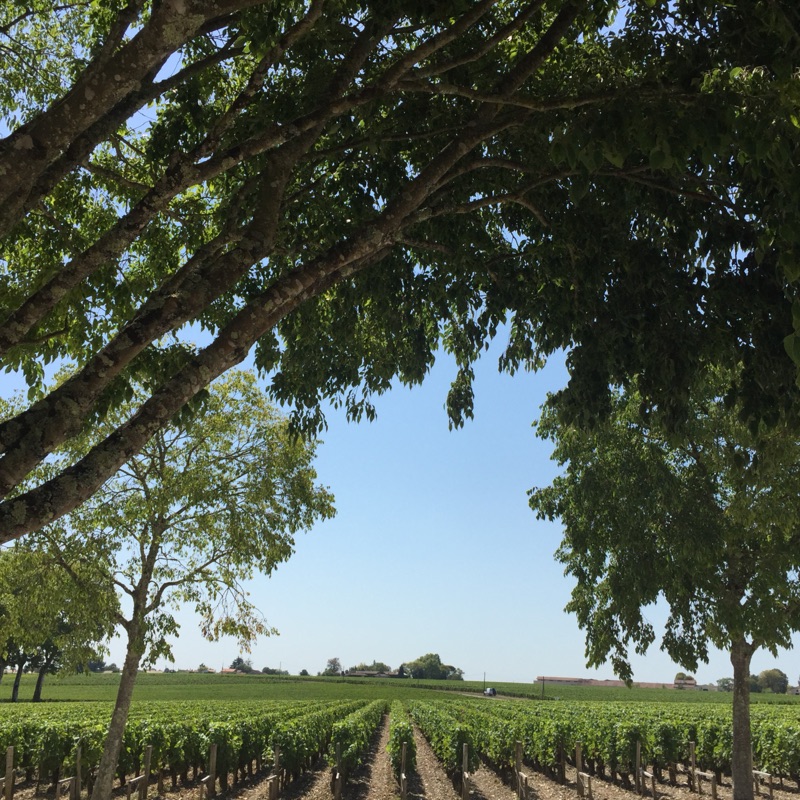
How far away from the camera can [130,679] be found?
13734mm

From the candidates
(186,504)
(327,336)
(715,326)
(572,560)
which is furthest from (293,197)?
(572,560)

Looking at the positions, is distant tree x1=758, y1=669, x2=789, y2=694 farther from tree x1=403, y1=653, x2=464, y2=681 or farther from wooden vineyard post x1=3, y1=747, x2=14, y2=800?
wooden vineyard post x1=3, y1=747, x2=14, y2=800

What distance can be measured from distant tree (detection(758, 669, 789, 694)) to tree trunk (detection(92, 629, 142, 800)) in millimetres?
138216

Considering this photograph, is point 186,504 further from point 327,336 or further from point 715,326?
point 715,326

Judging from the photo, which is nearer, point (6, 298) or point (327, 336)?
point (6, 298)

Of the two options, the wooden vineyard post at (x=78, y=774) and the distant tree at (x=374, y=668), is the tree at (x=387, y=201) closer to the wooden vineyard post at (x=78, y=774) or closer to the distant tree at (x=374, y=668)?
the wooden vineyard post at (x=78, y=774)

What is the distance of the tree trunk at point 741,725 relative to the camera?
Result: 13.7 meters

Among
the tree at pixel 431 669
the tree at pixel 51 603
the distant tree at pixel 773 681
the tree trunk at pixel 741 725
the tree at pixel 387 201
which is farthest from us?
the tree at pixel 431 669

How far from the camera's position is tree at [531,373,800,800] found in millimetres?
13141

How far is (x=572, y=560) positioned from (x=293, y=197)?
1200 centimetres

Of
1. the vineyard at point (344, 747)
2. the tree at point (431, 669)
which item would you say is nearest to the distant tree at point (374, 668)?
the tree at point (431, 669)

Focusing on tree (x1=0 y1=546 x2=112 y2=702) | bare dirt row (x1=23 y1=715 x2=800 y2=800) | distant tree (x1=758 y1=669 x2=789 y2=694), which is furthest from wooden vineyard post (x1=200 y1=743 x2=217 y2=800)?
distant tree (x1=758 y1=669 x2=789 y2=694)

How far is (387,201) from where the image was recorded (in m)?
6.56

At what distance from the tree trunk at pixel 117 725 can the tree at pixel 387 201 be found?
879 cm
